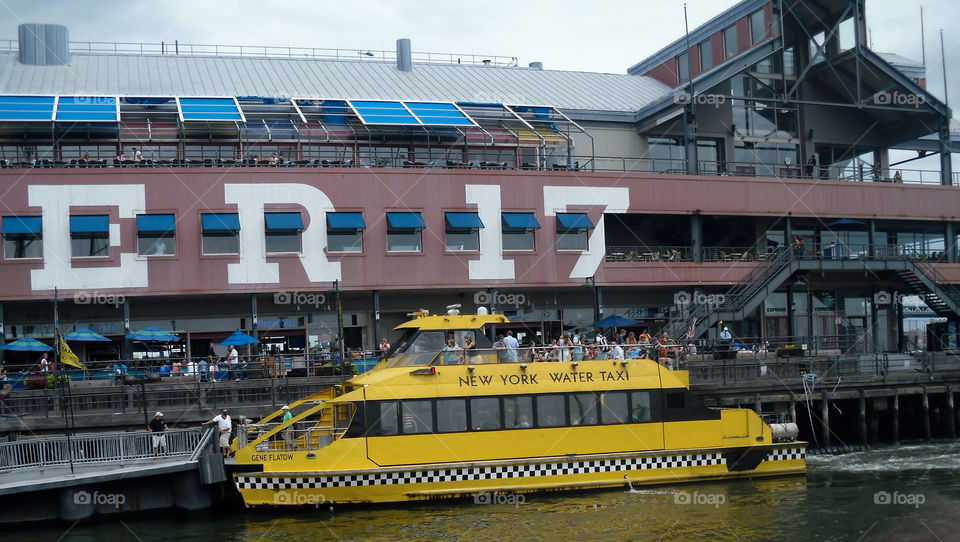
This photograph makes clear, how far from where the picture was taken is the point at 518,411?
82.1 ft

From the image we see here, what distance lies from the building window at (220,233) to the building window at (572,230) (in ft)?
44.5

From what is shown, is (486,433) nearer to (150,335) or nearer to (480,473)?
(480,473)

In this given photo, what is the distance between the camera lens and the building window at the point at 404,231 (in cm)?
3975

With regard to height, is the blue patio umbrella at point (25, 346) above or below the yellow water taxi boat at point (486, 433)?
above

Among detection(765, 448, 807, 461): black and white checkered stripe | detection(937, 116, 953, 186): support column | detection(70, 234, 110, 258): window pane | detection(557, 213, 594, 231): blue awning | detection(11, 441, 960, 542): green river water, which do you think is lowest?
detection(11, 441, 960, 542): green river water

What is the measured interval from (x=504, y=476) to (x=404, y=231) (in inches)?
700

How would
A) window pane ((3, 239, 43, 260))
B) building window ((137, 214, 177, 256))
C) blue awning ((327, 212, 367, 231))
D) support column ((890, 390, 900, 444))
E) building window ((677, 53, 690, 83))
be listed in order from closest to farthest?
support column ((890, 390, 900, 444)), window pane ((3, 239, 43, 260)), building window ((137, 214, 177, 256)), blue awning ((327, 212, 367, 231)), building window ((677, 53, 690, 83))

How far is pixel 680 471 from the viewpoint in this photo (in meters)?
25.6

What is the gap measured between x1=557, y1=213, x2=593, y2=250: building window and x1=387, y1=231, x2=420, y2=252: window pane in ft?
20.6

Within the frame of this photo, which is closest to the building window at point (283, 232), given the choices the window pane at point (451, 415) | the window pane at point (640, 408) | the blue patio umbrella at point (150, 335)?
the blue patio umbrella at point (150, 335)

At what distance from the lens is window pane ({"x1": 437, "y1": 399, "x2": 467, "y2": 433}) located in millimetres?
24531

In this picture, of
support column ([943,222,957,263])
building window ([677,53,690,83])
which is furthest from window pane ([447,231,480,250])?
support column ([943,222,957,263])

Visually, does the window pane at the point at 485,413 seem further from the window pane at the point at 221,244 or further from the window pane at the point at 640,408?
the window pane at the point at 221,244

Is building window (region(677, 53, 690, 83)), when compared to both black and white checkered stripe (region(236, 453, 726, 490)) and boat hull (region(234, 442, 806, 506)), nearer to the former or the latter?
boat hull (region(234, 442, 806, 506))
